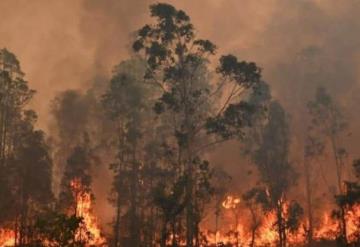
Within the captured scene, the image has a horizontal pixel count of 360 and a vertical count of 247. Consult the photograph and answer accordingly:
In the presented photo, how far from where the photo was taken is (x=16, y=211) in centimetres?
4512

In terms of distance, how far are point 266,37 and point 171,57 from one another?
3550 inches

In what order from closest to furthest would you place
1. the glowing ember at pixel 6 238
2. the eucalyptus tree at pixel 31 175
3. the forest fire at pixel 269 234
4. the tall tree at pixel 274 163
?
the eucalyptus tree at pixel 31 175 < the tall tree at pixel 274 163 < the glowing ember at pixel 6 238 < the forest fire at pixel 269 234

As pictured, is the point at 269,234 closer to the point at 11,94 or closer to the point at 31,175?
the point at 31,175

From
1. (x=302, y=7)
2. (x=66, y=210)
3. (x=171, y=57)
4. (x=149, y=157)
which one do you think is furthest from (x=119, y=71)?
(x=302, y=7)

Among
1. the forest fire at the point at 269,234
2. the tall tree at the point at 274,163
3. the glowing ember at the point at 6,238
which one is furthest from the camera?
the forest fire at the point at 269,234

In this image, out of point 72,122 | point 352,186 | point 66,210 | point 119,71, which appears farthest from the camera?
point 72,122

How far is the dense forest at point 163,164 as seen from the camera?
36750 millimetres

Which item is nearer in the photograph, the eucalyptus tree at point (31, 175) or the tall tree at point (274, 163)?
the eucalyptus tree at point (31, 175)

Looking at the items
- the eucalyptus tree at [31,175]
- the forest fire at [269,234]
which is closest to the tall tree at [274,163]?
the forest fire at [269,234]

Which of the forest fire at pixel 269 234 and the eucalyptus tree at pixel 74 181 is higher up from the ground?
the eucalyptus tree at pixel 74 181

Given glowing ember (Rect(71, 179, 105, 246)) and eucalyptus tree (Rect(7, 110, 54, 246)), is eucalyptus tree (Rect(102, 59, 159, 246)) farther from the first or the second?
eucalyptus tree (Rect(7, 110, 54, 246))

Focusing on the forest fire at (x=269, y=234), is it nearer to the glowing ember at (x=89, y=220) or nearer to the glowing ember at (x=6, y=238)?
the glowing ember at (x=89, y=220)

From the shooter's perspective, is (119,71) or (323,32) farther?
(323,32)

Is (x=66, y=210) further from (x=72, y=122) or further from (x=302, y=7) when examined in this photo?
(x=302, y=7)
